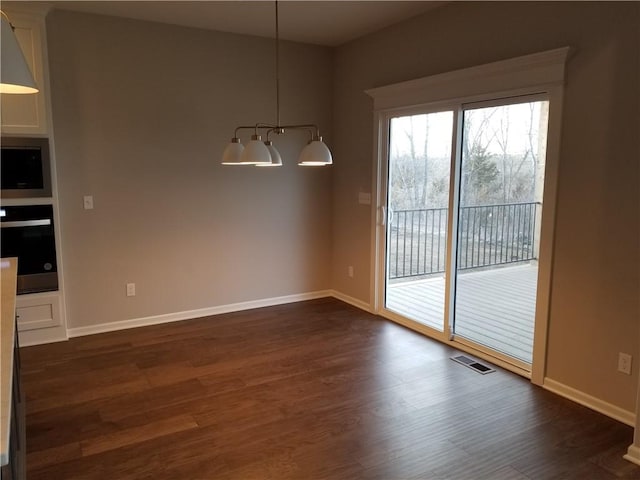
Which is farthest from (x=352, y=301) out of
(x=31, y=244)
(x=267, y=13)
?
(x=31, y=244)

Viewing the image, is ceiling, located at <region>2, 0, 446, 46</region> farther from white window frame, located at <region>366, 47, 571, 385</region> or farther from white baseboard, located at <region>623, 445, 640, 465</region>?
white baseboard, located at <region>623, 445, 640, 465</region>

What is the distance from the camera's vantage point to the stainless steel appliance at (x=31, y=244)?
3.93 m

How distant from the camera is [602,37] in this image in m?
2.88

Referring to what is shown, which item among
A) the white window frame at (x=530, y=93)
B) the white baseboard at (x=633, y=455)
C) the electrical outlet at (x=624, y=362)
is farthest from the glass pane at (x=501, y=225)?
the white baseboard at (x=633, y=455)

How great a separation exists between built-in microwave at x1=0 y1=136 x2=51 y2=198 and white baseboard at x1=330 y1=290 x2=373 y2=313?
307 cm

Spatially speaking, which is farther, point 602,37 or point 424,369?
point 424,369

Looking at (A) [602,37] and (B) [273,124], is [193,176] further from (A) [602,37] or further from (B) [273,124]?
(A) [602,37]

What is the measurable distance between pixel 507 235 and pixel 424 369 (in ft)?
3.85

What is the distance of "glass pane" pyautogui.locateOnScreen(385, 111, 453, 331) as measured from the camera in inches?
168

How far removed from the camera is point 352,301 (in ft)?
17.7

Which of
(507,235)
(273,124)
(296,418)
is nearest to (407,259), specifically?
(507,235)

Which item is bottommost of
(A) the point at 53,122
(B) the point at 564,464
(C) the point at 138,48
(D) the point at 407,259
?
(B) the point at 564,464

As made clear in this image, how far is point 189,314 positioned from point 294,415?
2.25 meters

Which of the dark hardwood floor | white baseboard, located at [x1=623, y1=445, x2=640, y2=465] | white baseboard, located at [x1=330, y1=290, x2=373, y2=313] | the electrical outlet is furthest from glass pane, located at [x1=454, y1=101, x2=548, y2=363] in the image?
white baseboard, located at [x1=330, y1=290, x2=373, y2=313]
